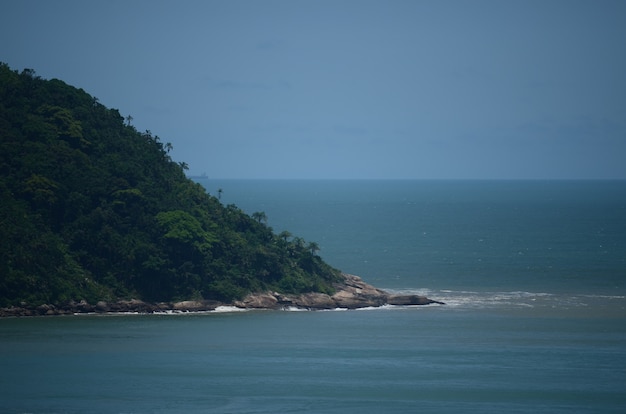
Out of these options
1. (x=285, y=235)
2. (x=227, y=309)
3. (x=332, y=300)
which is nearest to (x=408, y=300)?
(x=332, y=300)

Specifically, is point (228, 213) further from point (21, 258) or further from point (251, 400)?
point (251, 400)

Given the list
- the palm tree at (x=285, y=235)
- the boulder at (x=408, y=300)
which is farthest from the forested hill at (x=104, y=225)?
the boulder at (x=408, y=300)

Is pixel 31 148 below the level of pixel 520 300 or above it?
above

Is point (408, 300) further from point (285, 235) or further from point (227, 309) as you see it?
point (227, 309)

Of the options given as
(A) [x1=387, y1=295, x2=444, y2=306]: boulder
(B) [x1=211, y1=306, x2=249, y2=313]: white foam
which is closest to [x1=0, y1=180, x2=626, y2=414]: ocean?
(B) [x1=211, y1=306, x2=249, y2=313]: white foam

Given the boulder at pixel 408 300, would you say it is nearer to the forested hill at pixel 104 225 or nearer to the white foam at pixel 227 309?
the forested hill at pixel 104 225

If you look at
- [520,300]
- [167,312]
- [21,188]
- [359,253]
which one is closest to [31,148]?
[21,188]
